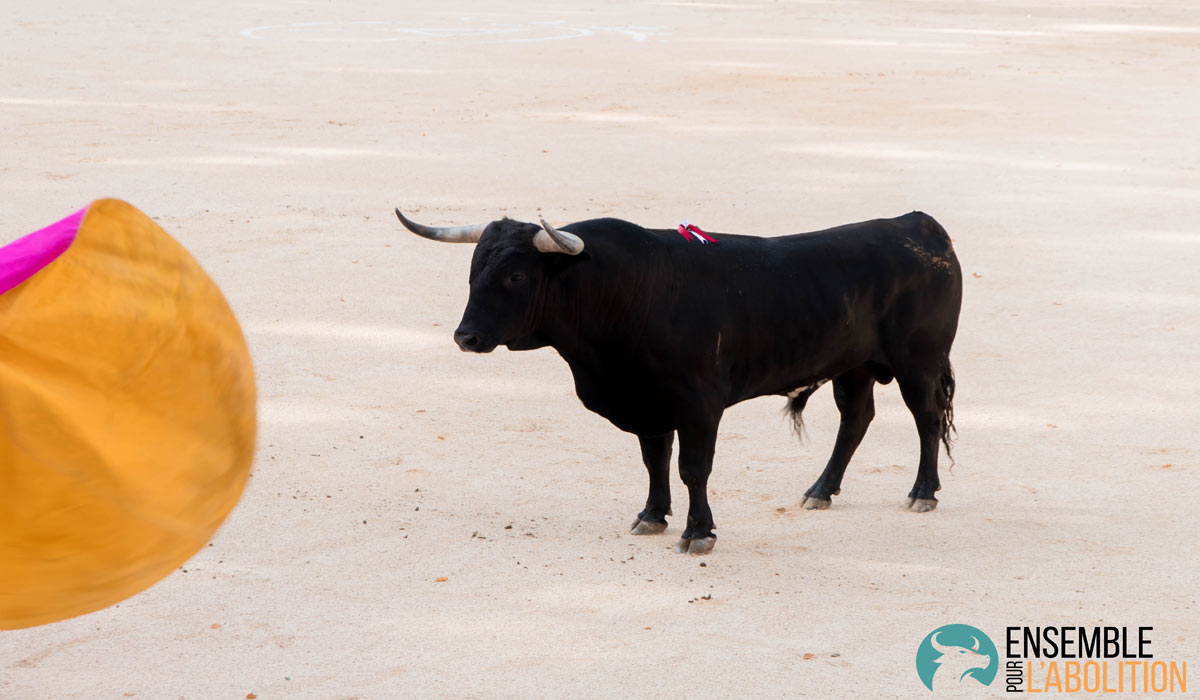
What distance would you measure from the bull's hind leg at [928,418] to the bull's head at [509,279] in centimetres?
156

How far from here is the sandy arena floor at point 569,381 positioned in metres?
4.37

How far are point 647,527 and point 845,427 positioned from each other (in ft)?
3.21

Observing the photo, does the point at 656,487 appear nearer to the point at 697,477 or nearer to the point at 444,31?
the point at 697,477

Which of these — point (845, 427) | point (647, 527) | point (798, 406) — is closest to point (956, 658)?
point (647, 527)

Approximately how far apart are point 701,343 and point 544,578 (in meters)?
0.98

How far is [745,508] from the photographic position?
5648 millimetres

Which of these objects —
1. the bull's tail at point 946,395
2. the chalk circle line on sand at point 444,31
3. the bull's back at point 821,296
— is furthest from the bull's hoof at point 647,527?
the chalk circle line on sand at point 444,31

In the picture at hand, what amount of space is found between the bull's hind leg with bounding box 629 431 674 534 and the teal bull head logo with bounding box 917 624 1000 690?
125cm

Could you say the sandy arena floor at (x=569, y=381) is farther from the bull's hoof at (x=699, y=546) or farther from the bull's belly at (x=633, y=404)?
the bull's belly at (x=633, y=404)

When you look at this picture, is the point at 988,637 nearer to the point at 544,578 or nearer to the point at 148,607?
the point at 544,578

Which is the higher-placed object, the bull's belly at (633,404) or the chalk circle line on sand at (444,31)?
the bull's belly at (633,404)

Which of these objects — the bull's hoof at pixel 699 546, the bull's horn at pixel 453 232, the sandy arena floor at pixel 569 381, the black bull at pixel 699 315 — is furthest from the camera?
the bull's hoof at pixel 699 546

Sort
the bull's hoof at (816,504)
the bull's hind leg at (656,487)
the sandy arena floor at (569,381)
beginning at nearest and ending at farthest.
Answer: the sandy arena floor at (569,381), the bull's hind leg at (656,487), the bull's hoof at (816,504)

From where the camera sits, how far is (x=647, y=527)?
532 cm
